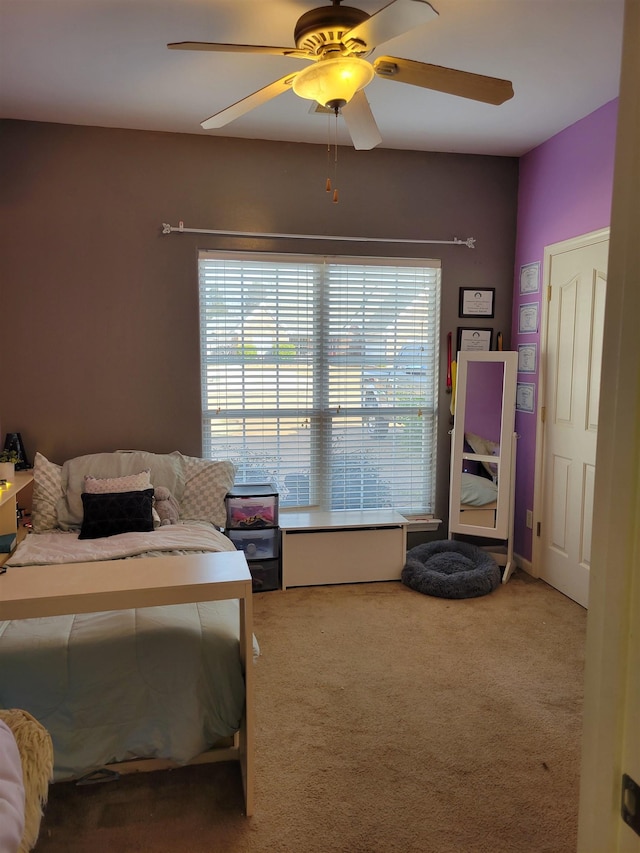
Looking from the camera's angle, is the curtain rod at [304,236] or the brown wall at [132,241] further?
the curtain rod at [304,236]

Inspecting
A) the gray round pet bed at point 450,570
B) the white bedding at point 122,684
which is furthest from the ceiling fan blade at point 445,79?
the gray round pet bed at point 450,570

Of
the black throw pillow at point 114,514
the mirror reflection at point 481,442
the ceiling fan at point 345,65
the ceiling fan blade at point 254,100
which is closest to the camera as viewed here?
the ceiling fan at point 345,65

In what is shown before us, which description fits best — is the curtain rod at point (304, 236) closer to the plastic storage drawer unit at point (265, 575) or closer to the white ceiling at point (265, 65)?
the white ceiling at point (265, 65)

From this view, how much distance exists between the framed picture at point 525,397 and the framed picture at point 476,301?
57 cm

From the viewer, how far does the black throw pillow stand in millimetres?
3207

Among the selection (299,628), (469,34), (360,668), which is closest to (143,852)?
(360,668)

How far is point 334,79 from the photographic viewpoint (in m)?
2.02

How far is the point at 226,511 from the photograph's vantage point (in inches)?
147

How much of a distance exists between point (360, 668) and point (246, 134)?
3159 millimetres

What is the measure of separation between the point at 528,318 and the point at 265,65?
7.72ft

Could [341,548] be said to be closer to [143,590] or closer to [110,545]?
[110,545]

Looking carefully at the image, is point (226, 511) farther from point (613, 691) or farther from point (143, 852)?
point (613, 691)

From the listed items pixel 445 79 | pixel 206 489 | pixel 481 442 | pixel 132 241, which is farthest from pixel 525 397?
pixel 132 241

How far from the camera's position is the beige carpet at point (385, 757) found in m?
1.86
